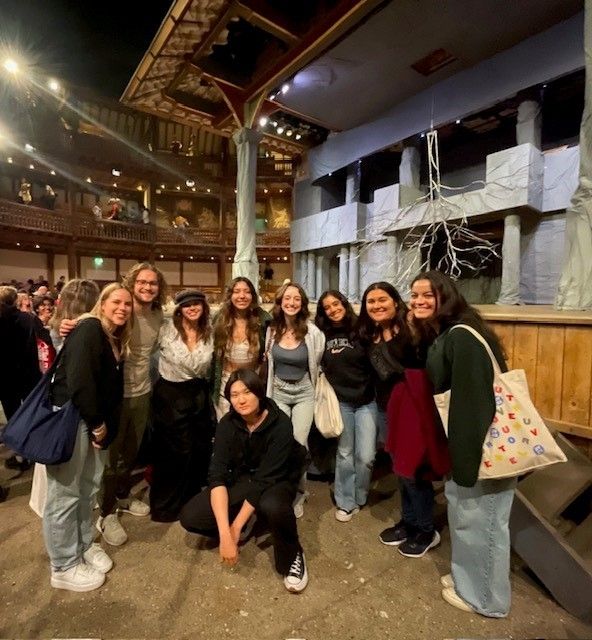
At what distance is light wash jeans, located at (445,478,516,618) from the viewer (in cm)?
163

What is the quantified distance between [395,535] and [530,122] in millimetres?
8038

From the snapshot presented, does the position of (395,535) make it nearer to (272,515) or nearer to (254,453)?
(272,515)

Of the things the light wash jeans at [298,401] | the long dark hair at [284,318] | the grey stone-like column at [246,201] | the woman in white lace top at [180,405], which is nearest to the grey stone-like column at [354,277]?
the grey stone-like column at [246,201]

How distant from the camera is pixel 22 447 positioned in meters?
1.66

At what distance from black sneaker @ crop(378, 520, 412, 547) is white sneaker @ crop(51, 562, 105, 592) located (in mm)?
1706

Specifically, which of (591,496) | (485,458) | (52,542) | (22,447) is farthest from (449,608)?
(22,447)

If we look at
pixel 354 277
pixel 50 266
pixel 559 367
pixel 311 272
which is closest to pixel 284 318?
pixel 559 367

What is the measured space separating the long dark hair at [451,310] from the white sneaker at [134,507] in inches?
95.6

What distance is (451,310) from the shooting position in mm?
1675

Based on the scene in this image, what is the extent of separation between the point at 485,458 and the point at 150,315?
2215mm

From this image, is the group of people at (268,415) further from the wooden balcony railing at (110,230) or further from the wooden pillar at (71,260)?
the wooden pillar at (71,260)

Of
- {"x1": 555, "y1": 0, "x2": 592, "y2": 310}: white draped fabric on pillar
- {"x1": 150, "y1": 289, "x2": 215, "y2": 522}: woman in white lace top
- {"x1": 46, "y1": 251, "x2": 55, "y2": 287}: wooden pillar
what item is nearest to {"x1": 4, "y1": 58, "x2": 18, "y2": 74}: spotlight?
{"x1": 150, "y1": 289, "x2": 215, "y2": 522}: woman in white lace top

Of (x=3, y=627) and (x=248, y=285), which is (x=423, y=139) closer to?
(x=248, y=285)

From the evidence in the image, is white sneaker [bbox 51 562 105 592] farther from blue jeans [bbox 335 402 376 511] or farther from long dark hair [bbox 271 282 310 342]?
long dark hair [bbox 271 282 310 342]
